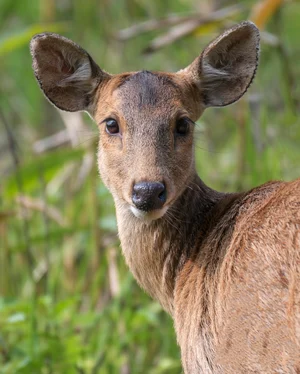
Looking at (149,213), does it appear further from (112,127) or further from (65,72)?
(65,72)

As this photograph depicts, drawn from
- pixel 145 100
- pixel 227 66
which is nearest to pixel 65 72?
pixel 145 100

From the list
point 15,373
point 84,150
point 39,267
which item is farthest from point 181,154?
point 39,267

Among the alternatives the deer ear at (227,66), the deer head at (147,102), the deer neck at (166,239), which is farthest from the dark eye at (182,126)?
the deer ear at (227,66)

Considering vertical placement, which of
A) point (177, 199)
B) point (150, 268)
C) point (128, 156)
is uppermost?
point (128, 156)

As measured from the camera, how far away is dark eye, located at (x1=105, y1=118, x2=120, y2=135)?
5086 millimetres

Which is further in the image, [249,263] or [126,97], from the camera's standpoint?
[126,97]

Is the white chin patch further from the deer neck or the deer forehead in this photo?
the deer forehead

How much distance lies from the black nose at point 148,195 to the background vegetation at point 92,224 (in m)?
1.14

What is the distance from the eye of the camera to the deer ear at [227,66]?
5.34 metres

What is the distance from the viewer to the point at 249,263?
4410 millimetres

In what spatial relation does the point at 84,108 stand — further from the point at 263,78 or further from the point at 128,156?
the point at 263,78

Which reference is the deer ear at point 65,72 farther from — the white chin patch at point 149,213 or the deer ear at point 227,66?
the white chin patch at point 149,213

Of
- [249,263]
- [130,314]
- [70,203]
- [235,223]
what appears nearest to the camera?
[249,263]

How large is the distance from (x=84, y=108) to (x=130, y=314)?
1638 millimetres
